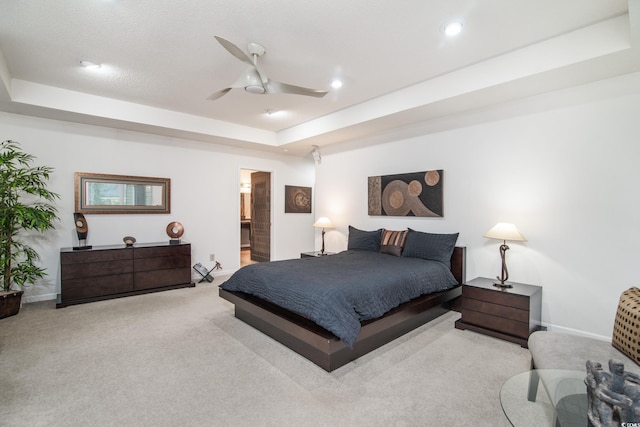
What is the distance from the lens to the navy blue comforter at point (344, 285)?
8.03 ft

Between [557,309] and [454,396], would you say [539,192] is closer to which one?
[557,309]

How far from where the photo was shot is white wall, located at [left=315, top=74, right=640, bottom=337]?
9.38 ft

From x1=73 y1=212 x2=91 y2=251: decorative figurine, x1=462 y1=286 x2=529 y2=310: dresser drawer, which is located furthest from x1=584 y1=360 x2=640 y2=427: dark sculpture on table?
x1=73 y1=212 x2=91 y2=251: decorative figurine

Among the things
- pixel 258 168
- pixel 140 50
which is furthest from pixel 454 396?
pixel 258 168

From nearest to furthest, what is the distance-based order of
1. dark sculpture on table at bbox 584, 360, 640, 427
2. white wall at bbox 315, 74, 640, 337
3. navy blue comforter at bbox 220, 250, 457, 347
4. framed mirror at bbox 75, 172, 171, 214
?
dark sculpture on table at bbox 584, 360, 640, 427
navy blue comforter at bbox 220, 250, 457, 347
white wall at bbox 315, 74, 640, 337
framed mirror at bbox 75, 172, 171, 214

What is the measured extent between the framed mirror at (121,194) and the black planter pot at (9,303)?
4.27 feet

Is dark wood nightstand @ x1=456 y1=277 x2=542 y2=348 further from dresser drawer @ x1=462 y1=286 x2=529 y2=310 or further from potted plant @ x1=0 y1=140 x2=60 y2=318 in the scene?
potted plant @ x1=0 y1=140 x2=60 y2=318

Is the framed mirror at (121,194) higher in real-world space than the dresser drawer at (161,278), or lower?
higher

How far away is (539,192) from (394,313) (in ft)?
6.99

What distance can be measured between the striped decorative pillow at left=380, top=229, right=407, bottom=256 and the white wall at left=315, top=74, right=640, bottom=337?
0.44m

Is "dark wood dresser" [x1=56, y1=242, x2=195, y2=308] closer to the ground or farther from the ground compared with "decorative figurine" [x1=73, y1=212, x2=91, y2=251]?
closer to the ground

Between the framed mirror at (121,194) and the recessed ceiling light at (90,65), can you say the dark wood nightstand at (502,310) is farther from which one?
the framed mirror at (121,194)

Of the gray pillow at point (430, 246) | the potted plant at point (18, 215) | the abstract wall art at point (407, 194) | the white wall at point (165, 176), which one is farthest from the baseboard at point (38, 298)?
the gray pillow at point (430, 246)

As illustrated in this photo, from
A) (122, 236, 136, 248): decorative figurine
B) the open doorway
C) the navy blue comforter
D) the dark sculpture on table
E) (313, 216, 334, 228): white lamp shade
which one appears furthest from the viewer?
the open doorway
